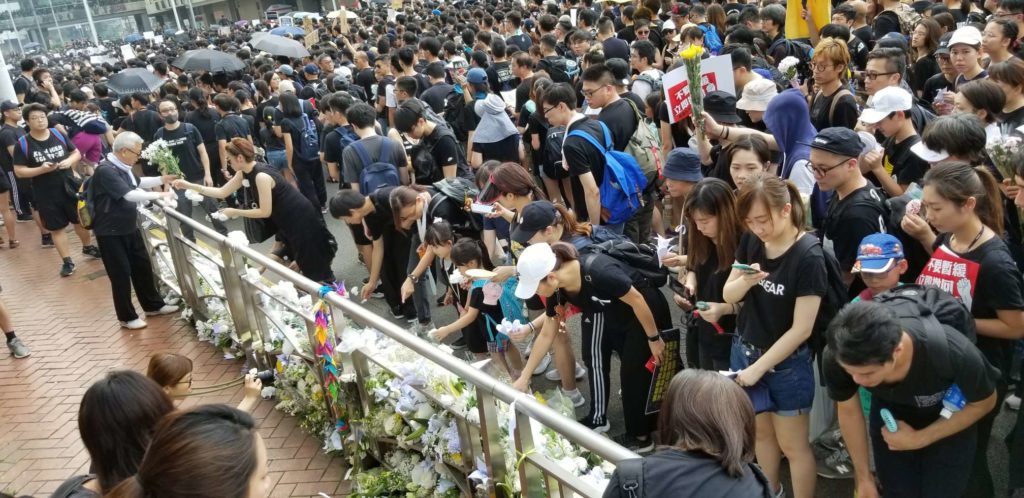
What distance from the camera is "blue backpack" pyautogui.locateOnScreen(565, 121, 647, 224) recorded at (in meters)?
5.97

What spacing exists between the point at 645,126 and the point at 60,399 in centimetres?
521

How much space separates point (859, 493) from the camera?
3.28m

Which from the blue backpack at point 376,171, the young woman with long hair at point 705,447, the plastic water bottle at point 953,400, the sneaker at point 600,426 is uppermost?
the young woman with long hair at point 705,447

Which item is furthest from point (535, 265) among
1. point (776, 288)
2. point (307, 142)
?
point (307, 142)

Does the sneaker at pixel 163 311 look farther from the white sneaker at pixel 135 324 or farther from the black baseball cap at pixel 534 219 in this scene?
the black baseball cap at pixel 534 219

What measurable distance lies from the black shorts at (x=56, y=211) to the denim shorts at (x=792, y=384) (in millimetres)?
8613

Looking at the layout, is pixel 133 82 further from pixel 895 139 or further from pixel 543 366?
pixel 895 139

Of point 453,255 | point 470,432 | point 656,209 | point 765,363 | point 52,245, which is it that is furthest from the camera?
point 52,245

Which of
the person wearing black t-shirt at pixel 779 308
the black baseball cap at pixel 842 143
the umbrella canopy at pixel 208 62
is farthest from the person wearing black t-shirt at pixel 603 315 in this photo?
the umbrella canopy at pixel 208 62

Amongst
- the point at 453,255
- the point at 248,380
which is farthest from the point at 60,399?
the point at 453,255

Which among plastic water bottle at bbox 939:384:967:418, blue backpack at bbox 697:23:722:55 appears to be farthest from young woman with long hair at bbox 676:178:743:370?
blue backpack at bbox 697:23:722:55

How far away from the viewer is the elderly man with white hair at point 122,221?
7.05 m

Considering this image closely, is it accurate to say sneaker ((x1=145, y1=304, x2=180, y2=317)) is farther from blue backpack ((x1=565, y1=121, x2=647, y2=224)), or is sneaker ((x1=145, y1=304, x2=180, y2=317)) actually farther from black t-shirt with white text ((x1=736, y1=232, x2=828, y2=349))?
black t-shirt with white text ((x1=736, y1=232, x2=828, y2=349))

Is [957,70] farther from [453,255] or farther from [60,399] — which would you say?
[60,399]
